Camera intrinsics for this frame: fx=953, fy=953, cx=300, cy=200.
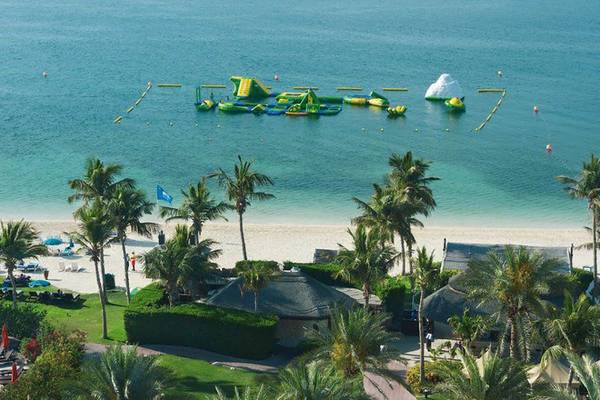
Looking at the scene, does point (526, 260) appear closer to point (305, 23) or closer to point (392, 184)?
point (392, 184)

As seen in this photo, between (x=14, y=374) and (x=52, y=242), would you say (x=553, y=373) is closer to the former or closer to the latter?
(x=14, y=374)

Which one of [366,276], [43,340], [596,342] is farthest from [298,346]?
[596,342]

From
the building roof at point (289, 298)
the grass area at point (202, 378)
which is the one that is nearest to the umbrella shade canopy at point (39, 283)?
the building roof at point (289, 298)

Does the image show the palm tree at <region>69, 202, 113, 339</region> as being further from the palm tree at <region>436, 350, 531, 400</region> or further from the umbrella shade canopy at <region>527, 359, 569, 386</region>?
the palm tree at <region>436, 350, 531, 400</region>

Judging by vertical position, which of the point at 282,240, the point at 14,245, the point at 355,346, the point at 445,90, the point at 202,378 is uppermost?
the point at 445,90

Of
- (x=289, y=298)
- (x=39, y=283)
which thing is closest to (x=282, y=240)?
(x=39, y=283)

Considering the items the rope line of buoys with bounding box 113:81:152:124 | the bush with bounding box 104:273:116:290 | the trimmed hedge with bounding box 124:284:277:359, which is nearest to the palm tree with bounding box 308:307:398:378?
the trimmed hedge with bounding box 124:284:277:359
